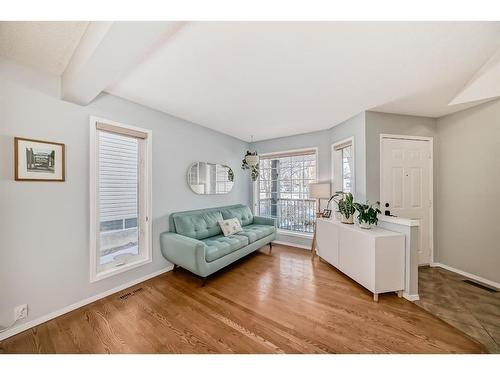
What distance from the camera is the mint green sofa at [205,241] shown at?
2363 millimetres

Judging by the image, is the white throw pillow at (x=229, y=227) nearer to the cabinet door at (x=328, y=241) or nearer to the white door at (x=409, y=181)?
the cabinet door at (x=328, y=241)

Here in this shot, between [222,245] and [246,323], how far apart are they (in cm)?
106

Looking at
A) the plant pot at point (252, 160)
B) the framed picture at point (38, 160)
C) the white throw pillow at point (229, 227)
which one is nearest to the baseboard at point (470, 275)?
the white throw pillow at point (229, 227)

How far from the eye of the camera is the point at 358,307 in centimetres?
196

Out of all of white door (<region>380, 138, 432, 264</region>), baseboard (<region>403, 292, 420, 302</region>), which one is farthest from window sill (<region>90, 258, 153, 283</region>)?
white door (<region>380, 138, 432, 264</region>)

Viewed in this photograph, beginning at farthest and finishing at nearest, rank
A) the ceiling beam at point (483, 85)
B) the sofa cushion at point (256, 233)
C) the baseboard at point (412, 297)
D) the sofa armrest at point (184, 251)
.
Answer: the sofa cushion at point (256, 233), the sofa armrest at point (184, 251), the baseboard at point (412, 297), the ceiling beam at point (483, 85)

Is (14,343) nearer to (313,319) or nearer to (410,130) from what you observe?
(313,319)

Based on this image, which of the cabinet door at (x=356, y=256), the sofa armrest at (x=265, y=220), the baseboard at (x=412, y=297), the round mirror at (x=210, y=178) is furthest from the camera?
the sofa armrest at (x=265, y=220)

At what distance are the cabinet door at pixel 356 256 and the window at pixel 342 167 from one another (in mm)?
1062

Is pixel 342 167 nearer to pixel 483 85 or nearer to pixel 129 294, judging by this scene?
pixel 483 85

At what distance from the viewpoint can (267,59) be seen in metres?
1.59

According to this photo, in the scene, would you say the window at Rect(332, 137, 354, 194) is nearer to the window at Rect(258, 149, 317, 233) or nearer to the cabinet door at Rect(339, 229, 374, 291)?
the window at Rect(258, 149, 317, 233)

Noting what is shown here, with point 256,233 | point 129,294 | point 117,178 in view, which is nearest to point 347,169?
point 256,233
